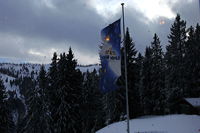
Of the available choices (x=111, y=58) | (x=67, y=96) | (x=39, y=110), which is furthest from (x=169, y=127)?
(x=39, y=110)

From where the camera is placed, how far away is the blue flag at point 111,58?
16438 millimetres

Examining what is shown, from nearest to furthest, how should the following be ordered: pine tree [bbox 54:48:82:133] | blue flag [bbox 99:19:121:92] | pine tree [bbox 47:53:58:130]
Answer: blue flag [bbox 99:19:121:92], pine tree [bbox 54:48:82:133], pine tree [bbox 47:53:58:130]

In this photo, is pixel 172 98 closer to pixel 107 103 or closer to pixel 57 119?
pixel 107 103

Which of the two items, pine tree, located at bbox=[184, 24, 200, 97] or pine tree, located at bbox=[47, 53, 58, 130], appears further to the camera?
pine tree, located at bbox=[184, 24, 200, 97]

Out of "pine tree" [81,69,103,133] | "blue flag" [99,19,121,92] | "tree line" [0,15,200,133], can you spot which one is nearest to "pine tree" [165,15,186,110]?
"tree line" [0,15,200,133]

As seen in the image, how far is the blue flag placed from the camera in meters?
16.4

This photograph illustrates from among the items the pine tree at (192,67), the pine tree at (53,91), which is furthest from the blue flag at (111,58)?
the pine tree at (192,67)

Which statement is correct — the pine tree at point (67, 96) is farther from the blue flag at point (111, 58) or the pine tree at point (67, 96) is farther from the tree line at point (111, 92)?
the blue flag at point (111, 58)

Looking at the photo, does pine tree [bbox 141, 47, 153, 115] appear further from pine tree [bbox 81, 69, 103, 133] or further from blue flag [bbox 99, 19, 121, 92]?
blue flag [bbox 99, 19, 121, 92]

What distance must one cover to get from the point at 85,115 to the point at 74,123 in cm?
1387

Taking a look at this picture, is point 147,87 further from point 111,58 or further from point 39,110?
point 111,58

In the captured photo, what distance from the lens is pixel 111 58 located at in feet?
54.5

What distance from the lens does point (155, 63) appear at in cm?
5916

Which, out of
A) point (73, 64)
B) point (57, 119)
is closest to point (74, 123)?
point (57, 119)
